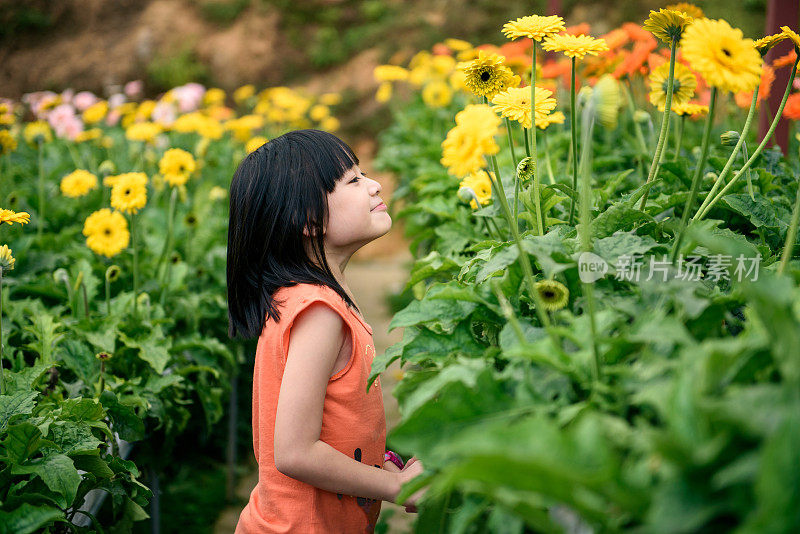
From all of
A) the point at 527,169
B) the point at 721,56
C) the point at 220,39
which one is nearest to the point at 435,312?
the point at 527,169

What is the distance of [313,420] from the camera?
1198 millimetres

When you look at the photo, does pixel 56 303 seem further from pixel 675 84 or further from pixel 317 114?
pixel 317 114

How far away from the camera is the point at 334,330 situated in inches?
50.2

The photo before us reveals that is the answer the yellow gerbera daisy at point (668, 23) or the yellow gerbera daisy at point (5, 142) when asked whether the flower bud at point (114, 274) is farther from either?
the yellow gerbera daisy at point (668, 23)

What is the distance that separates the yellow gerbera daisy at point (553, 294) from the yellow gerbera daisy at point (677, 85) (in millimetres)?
611

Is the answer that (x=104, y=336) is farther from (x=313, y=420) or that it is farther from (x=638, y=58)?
(x=638, y=58)

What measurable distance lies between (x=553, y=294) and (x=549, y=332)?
0.39 feet

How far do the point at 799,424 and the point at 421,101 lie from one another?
4.50 meters

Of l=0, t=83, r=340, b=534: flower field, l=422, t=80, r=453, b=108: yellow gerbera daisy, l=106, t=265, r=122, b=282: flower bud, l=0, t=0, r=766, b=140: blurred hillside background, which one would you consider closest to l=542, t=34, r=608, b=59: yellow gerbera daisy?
l=0, t=83, r=340, b=534: flower field

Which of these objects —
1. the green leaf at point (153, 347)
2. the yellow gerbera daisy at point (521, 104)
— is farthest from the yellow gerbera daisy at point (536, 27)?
the green leaf at point (153, 347)

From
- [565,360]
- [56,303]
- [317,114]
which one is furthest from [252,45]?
[565,360]

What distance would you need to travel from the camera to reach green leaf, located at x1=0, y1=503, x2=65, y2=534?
1106 millimetres

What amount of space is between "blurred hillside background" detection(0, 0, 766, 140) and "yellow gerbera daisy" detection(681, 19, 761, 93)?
27.8ft

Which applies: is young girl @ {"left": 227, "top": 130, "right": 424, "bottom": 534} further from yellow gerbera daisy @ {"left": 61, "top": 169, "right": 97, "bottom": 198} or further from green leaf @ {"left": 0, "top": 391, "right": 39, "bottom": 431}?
yellow gerbera daisy @ {"left": 61, "top": 169, "right": 97, "bottom": 198}
